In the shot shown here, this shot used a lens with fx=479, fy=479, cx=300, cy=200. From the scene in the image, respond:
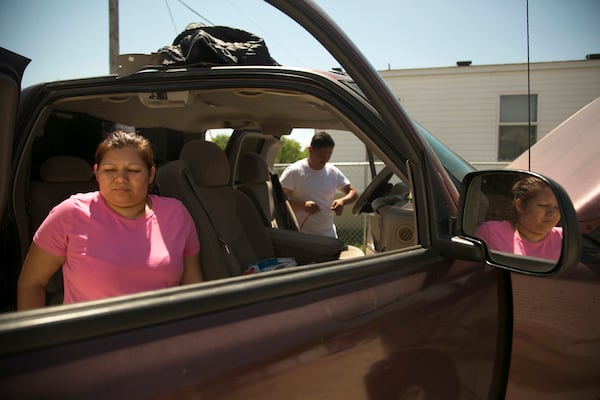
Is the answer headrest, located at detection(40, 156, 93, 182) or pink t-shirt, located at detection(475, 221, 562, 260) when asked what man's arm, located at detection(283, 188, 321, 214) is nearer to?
headrest, located at detection(40, 156, 93, 182)

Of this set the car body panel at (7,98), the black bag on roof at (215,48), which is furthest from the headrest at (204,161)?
the car body panel at (7,98)

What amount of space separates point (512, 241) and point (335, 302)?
70 centimetres

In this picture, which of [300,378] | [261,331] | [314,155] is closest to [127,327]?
[261,331]

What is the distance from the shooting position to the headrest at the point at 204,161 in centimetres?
329

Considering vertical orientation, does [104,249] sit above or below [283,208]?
above

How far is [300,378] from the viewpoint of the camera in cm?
107

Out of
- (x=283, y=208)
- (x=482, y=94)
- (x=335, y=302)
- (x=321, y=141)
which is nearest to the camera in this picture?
(x=335, y=302)

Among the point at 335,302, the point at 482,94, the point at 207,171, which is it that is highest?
the point at 482,94

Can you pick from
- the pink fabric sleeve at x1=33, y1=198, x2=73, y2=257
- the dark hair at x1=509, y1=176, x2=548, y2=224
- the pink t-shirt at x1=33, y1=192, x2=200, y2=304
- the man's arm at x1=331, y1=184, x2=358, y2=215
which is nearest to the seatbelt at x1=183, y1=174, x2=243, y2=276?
the pink t-shirt at x1=33, y1=192, x2=200, y2=304

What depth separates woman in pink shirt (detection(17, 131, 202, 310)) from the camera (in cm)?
172

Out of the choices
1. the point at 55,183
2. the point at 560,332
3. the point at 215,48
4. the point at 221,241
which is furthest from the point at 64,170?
the point at 560,332

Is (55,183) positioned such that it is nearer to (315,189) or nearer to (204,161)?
(204,161)

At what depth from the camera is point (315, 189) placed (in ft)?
17.8

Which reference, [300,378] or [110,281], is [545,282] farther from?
[110,281]
